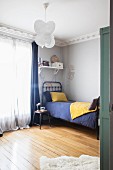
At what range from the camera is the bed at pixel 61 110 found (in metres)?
3.33

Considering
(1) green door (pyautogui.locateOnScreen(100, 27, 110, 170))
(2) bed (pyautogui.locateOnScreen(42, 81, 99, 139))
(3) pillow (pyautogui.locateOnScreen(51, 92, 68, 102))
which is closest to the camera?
(1) green door (pyautogui.locateOnScreen(100, 27, 110, 170))

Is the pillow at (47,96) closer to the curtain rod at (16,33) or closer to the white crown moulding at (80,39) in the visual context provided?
the curtain rod at (16,33)

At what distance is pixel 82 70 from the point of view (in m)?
4.82

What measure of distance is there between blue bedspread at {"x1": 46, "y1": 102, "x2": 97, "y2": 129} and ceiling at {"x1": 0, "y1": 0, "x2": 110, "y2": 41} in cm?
197

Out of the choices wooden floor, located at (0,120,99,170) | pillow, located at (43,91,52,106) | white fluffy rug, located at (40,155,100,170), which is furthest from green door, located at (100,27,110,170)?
pillow, located at (43,91,52,106)

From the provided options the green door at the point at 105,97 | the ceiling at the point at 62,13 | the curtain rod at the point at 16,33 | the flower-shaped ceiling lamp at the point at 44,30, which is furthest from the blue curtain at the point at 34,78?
the green door at the point at 105,97

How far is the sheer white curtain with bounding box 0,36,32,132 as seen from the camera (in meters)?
3.88

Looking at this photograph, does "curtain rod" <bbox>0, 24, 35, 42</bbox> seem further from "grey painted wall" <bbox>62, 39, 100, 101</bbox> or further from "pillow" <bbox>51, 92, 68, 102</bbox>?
"pillow" <bbox>51, 92, 68, 102</bbox>

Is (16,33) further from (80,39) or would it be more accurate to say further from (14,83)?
(80,39)

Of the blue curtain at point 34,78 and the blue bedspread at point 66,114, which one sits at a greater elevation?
the blue curtain at point 34,78

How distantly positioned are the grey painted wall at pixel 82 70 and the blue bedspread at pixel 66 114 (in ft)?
3.18

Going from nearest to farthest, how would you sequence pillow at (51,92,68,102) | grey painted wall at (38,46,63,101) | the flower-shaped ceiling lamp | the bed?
the flower-shaped ceiling lamp < the bed < pillow at (51,92,68,102) < grey painted wall at (38,46,63,101)

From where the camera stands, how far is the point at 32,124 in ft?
14.5

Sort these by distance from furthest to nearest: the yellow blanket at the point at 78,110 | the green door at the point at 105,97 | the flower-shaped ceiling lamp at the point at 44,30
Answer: the yellow blanket at the point at 78,110
the flower-shaped ceiling lamp at the point at 44,30
the green door at the point at 105,97
